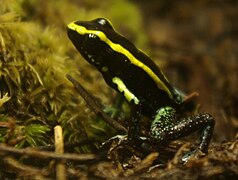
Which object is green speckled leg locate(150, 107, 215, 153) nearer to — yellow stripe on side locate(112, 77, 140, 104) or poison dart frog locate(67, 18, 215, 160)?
poison dart frog locate(67, 18, 215, 160)

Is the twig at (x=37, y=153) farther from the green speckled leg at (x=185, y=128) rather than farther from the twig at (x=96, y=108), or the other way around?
the green speckled leg at (x=185, y=128)

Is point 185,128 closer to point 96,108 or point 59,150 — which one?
point 96,108

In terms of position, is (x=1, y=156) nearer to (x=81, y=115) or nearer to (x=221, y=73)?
(x=81, y=115)

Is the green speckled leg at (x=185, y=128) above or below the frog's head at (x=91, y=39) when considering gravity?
below

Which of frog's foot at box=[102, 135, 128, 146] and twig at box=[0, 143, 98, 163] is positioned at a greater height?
Result: twig at box=[0, 143, 98, 163]

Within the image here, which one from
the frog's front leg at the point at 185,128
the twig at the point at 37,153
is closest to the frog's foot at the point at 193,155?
the frog's front leg at the point at 185,128

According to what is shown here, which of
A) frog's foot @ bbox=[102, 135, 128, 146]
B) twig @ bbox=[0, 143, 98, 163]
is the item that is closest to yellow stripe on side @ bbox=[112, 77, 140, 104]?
frog's foot @ bbox=[102, 135, 128, 146]

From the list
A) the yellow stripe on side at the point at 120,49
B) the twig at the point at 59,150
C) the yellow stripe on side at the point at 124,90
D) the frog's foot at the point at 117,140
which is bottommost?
the frog's foot at the point at 117,140
